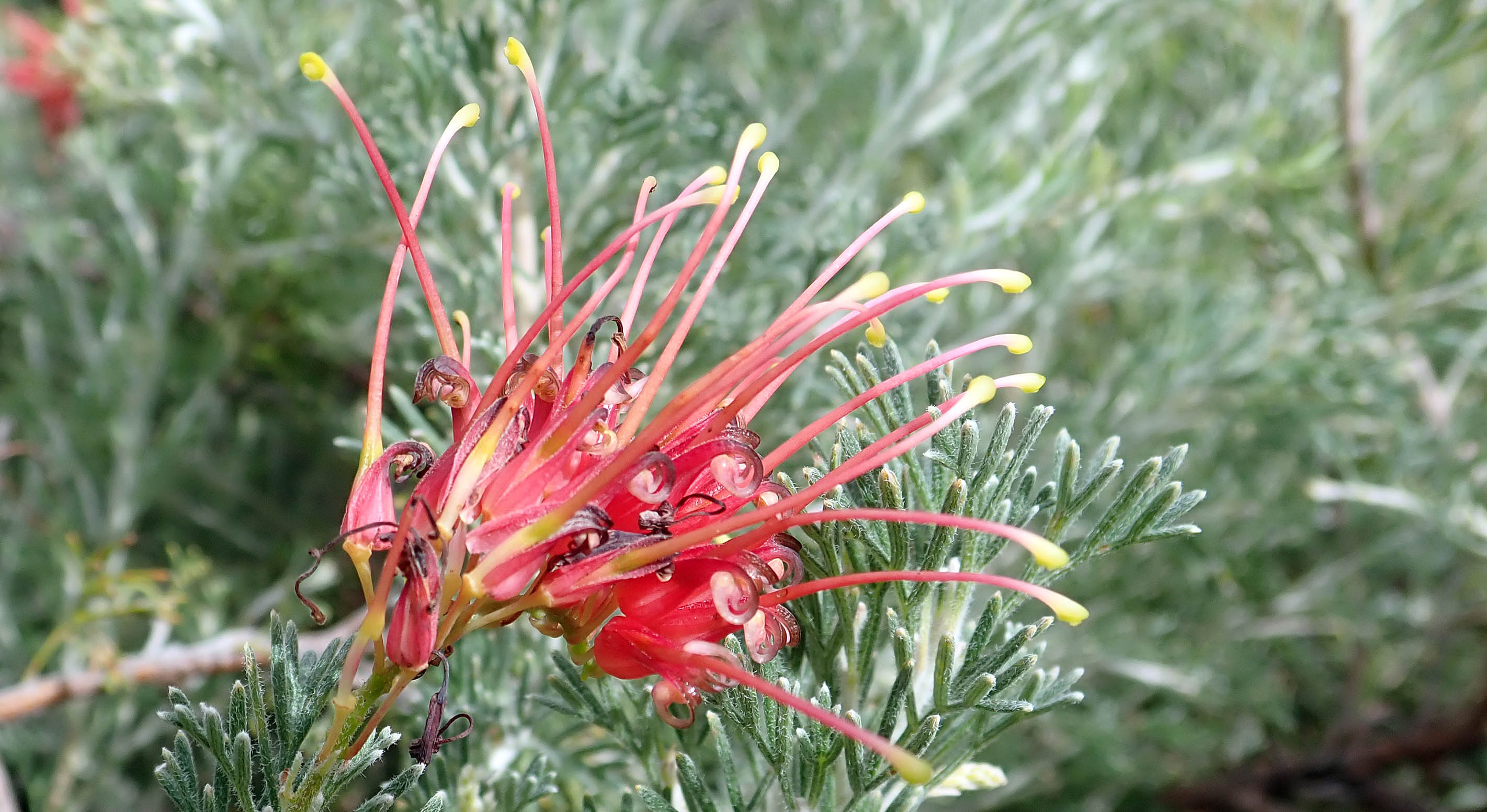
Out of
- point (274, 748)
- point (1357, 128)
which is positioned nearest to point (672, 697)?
point (274, 748)

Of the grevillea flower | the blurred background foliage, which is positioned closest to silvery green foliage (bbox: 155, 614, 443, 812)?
the grevillea flower

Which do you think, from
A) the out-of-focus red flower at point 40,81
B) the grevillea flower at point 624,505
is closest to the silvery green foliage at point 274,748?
the grevillea flower at point 624,505

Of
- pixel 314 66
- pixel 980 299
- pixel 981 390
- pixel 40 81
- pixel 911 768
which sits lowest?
pixel 911 768

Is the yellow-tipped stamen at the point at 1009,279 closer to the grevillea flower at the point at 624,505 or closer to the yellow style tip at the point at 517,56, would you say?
the grevillea flower at the point at 624,505

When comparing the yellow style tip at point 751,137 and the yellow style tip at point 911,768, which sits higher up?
the yellow style tip at point 751,137

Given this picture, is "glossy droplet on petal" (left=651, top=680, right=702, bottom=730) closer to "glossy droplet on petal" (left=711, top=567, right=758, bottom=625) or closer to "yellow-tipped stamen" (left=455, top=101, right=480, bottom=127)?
"glossy droplet on petal" (left=711, top=567, right=758, bottom=625)

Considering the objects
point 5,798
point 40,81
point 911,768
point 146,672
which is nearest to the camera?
point 911,768

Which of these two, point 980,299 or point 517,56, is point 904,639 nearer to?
point 517,56
